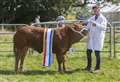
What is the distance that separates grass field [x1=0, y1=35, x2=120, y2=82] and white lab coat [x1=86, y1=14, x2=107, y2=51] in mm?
772

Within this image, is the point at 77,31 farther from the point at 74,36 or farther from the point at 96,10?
the point at 96,10

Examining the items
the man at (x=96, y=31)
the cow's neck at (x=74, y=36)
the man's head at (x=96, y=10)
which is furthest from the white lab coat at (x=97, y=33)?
the cow's neck at (x=74, y=36)

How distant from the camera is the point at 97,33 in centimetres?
1169

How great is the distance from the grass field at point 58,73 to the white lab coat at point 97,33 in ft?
2.53

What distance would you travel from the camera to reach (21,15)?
3722cm

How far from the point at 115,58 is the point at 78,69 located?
2.44m

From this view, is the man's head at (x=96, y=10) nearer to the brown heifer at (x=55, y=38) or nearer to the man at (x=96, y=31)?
the man at (x=96, y=31)

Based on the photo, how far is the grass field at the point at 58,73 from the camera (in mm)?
10781

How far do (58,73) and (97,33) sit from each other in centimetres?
156

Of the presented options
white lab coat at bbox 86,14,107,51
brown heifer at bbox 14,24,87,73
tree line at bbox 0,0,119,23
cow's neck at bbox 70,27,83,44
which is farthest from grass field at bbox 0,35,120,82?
tree line at bbox 0,0,119,23

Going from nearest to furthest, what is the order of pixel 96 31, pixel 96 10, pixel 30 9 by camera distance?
pixel 96 10 < pixel 96 31 < pixel 30 9

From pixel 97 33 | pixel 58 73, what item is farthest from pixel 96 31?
pixel 58 73

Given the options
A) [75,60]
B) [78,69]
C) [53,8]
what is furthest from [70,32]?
[53,8]

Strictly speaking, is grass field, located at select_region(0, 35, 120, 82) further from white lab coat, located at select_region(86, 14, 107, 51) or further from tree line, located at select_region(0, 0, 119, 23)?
tree line, located at select_region(0, 0, 119, 23)
